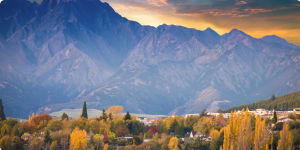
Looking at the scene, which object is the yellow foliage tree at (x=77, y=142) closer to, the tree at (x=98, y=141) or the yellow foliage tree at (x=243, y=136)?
the tree at (x=98, y=141)

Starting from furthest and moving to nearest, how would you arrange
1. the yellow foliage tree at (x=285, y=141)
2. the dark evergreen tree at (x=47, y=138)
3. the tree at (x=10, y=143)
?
the dark evergreen tree at (x=47, y=138) → the tree at (x=10, y=143) → the yellow foliage tree at (x=285, y=141)

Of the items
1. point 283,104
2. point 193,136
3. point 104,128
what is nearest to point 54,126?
point 104,128

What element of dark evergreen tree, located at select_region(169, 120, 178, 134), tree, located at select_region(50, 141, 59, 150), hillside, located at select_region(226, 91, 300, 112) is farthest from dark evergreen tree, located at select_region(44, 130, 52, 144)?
hillside, located at select_region(226, 91, 300, 112)

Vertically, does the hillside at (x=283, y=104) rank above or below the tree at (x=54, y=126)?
above

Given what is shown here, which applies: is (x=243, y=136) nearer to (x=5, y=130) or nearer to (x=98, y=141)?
(x=98, y=141)

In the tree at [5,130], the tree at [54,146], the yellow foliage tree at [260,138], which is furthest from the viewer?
the tree at [5,130]

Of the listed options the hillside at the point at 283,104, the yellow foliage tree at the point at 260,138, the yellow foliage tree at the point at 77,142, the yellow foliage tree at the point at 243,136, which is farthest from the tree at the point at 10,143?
the hillside at the point at 283,104

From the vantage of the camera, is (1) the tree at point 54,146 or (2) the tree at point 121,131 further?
(2) the tree at point 121,131

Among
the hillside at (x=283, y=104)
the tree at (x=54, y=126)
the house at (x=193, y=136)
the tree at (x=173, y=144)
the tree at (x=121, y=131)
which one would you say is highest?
the hillside at (x=283, y=104)

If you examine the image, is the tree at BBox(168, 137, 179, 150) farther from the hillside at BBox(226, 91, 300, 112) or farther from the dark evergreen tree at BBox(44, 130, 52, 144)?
the hillside at BBox(226, 91, 300, 112)

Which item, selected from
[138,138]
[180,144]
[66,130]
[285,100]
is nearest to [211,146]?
[180,144]

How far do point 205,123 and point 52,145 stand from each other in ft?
176

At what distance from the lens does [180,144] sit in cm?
11688

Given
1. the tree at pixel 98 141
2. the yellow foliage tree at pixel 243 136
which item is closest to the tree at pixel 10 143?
the tree at pixel 98 141
